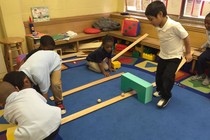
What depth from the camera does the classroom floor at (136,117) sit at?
1.86 meters

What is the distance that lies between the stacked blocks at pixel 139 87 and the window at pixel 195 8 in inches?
72.6

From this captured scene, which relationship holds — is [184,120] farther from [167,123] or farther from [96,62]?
[96,62]

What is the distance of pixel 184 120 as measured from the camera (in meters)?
2.05

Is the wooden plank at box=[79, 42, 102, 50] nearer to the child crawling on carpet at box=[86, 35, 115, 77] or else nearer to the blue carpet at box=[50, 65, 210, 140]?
the child crawling on carpet at box=[86, 35, 115, 77]

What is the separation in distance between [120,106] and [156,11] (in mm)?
1124

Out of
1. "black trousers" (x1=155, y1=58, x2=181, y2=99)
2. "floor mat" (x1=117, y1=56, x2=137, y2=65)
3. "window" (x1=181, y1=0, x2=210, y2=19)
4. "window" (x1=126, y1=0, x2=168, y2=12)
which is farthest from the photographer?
"window" (x1=126, y1=0, x2=168, y2=12)

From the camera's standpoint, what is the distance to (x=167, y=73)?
7.14 feet

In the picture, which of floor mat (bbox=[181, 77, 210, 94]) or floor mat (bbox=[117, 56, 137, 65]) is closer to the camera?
floor mat (bbox=[181, 77, 210, 94])

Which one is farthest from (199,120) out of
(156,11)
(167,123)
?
(156,11)

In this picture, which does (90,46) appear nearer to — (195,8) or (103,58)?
(103,58)

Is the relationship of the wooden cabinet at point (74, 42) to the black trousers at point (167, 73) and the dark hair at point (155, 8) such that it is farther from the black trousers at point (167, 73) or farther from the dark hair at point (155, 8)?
the dark hair at point (155, 8)

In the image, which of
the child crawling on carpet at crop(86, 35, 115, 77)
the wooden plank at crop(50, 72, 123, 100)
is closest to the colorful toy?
the child crawling on carpet at crop(86, 35, 115, 77)

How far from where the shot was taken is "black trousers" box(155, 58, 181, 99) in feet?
7.11

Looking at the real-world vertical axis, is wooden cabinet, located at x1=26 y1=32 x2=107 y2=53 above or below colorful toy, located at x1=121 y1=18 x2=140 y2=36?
below
